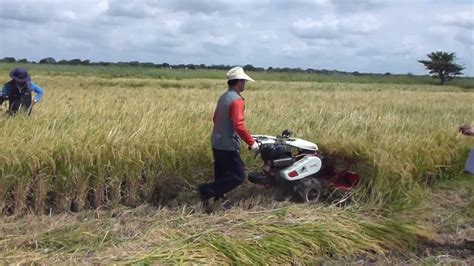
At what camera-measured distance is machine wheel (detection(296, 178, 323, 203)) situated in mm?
5832

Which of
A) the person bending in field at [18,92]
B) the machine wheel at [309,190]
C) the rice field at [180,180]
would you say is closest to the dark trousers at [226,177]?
the rice field at [180,180]

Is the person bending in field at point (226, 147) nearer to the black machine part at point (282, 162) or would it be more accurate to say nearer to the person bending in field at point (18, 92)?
the black machine part at point (282, 162)

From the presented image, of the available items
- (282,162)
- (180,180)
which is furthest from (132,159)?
(282,162)

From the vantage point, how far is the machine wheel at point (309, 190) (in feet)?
19.1

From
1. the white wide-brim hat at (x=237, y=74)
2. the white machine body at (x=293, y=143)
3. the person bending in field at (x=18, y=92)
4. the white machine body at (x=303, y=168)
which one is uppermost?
the white wide-brim hat at (x=237, y=74)

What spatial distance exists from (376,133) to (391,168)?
4.74 ft

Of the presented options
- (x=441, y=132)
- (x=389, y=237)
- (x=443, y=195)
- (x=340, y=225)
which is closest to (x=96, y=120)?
(x=340, y=225)

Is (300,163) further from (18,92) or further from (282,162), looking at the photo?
(18,92)

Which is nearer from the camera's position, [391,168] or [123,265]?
[123,265]

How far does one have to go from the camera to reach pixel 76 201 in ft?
17.7

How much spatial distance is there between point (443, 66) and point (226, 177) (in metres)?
63.4

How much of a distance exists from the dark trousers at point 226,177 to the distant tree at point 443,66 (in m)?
62.0

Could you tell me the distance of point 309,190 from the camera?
231 inches

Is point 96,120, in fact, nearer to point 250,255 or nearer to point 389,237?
point 250,255
